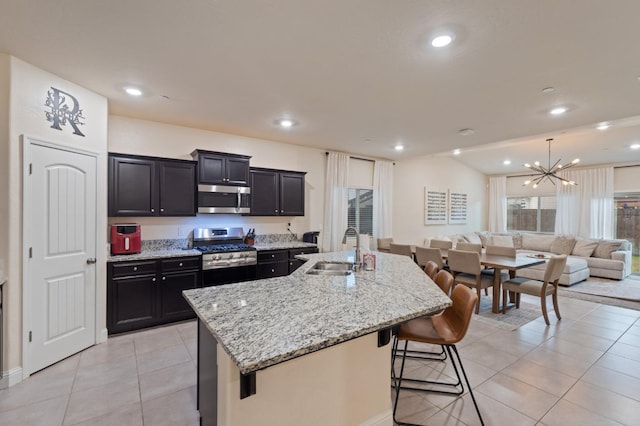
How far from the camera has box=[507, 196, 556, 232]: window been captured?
8258 millimetres

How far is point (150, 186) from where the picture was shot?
3729 mm

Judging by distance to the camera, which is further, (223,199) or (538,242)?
(538,242)

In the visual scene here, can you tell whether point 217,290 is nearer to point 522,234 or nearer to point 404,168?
point 404,168

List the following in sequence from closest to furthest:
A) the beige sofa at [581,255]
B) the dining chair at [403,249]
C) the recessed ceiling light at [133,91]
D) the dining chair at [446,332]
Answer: the dining chair at [446,332], the recessed ceiling light at [133,91], the dining chair at [403,249], the beige sofa at [581,255]

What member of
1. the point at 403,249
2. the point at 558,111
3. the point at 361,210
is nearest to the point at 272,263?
the point at 403,249

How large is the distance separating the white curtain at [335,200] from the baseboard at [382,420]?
376cm

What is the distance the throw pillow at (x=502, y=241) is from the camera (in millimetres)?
7688

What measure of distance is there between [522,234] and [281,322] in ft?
29.3

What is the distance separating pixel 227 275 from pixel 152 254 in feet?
3.15

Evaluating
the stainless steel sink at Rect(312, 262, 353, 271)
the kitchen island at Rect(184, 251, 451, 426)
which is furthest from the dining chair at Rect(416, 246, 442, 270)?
the kitchen island at Rect(184, 251, 451, 426)

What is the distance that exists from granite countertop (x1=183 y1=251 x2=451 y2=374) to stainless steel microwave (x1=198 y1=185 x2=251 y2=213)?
85.6 inches

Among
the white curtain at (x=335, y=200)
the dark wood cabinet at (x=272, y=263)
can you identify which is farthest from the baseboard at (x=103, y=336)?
the white curtain at (x=335, y=200)

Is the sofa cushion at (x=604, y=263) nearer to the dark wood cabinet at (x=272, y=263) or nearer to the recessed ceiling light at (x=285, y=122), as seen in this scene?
the dark wood cabinet at (x=272, y=263)

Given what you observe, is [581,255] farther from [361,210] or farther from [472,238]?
[361,210]
